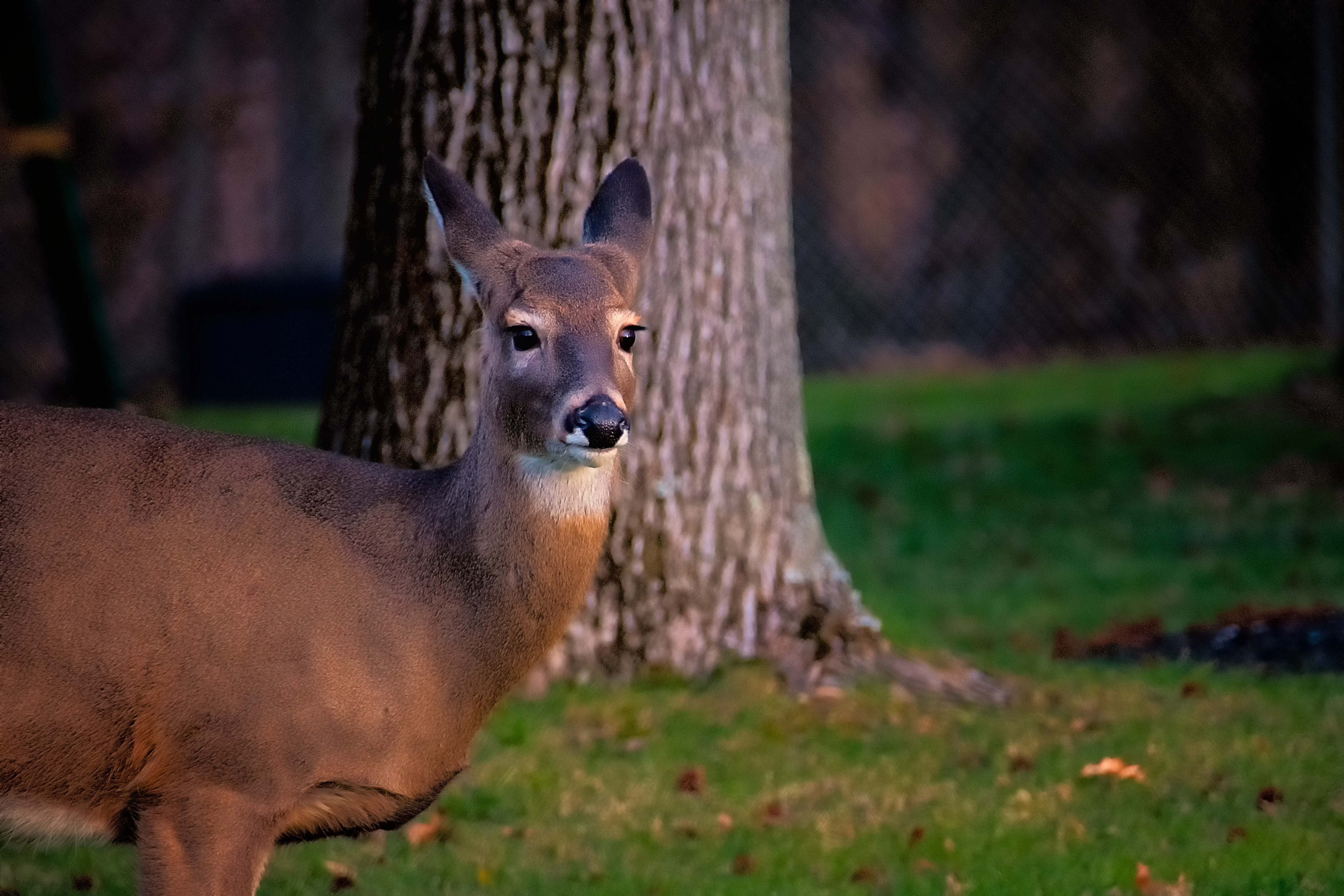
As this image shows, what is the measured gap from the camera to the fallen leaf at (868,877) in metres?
4.81

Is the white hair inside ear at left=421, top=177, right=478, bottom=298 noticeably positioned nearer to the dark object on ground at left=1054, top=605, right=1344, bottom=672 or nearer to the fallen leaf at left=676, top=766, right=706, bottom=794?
the fallen leaf at left=676, top=766, right=706, bottom=794

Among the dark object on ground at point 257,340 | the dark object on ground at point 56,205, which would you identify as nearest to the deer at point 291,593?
the dark object on ground at point 56,205

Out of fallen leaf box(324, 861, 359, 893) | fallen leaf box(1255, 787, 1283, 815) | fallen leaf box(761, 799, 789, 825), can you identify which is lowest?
fallen leaf box(324, 861, 359, 893)

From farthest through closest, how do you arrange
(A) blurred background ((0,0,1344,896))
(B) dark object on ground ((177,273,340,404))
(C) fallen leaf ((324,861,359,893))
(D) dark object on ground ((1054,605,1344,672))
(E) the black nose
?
(B) dark object on ground ((177,273,340,404))
(D) dark object on ground ((1054,605,1344,672))
(A) blurred background ((0,0,1344,896))
(C) fallen leaf ((324,861,359,893))
(E) the black nose

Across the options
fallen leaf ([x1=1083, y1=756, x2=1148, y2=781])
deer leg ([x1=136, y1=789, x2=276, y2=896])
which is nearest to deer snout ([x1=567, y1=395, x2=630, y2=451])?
deer leg ([x1=136, y1=789, x2=276, y2=896])

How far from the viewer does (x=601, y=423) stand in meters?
3.76

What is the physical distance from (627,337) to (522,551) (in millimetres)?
601

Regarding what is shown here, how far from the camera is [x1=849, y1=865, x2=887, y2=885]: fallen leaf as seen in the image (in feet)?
15.8

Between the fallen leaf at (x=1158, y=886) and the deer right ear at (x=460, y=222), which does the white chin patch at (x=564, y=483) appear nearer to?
the deer right ear at (x=460, y=222)

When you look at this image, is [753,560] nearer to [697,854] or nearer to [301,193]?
[697,854]

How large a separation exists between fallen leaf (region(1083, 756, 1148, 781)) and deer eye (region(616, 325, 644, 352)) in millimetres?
2370

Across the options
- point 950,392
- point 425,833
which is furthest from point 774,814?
point 950,392

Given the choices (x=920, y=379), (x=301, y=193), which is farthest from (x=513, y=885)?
(x=301, y=193)

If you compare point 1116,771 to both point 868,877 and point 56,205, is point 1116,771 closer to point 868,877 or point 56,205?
point 868,877
